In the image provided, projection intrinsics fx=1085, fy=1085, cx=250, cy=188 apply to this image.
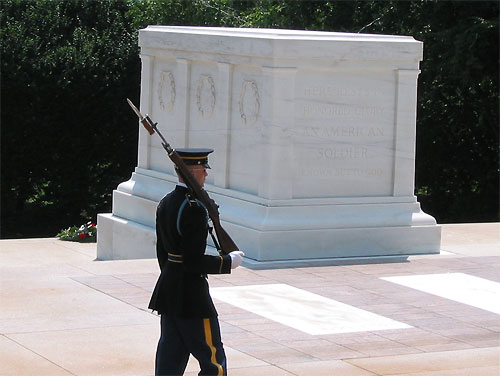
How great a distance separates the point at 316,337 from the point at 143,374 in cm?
166

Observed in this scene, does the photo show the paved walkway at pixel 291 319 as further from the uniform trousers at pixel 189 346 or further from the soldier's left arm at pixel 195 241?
the soldier's left arm at pixel 195 241

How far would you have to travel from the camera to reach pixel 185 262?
5.68 metres

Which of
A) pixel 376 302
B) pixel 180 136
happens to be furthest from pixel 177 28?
pixel 376 302

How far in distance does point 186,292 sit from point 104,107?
16244 millimetres

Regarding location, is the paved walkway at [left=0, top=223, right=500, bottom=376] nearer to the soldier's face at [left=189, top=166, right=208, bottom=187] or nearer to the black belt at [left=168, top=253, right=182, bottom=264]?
the black belt at [left=168, top=253, right=182, bottom=264]

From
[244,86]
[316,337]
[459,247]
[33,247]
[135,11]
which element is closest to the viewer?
[316,337]

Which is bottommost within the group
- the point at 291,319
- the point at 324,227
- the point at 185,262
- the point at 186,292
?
the point at 291,319

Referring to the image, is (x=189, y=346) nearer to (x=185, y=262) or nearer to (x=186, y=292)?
(x=186, y=292)

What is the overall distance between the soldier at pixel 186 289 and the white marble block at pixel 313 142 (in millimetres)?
4753

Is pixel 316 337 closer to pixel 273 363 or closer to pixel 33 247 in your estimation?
pixel 273 363

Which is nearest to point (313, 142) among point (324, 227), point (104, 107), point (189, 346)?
point (324, 227)

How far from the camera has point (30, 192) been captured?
72.4 ft

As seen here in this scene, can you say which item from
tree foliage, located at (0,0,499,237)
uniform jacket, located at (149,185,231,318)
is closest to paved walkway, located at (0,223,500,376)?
uniform jacket, located at (149,185,231,318)

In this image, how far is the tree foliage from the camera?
2072cm
